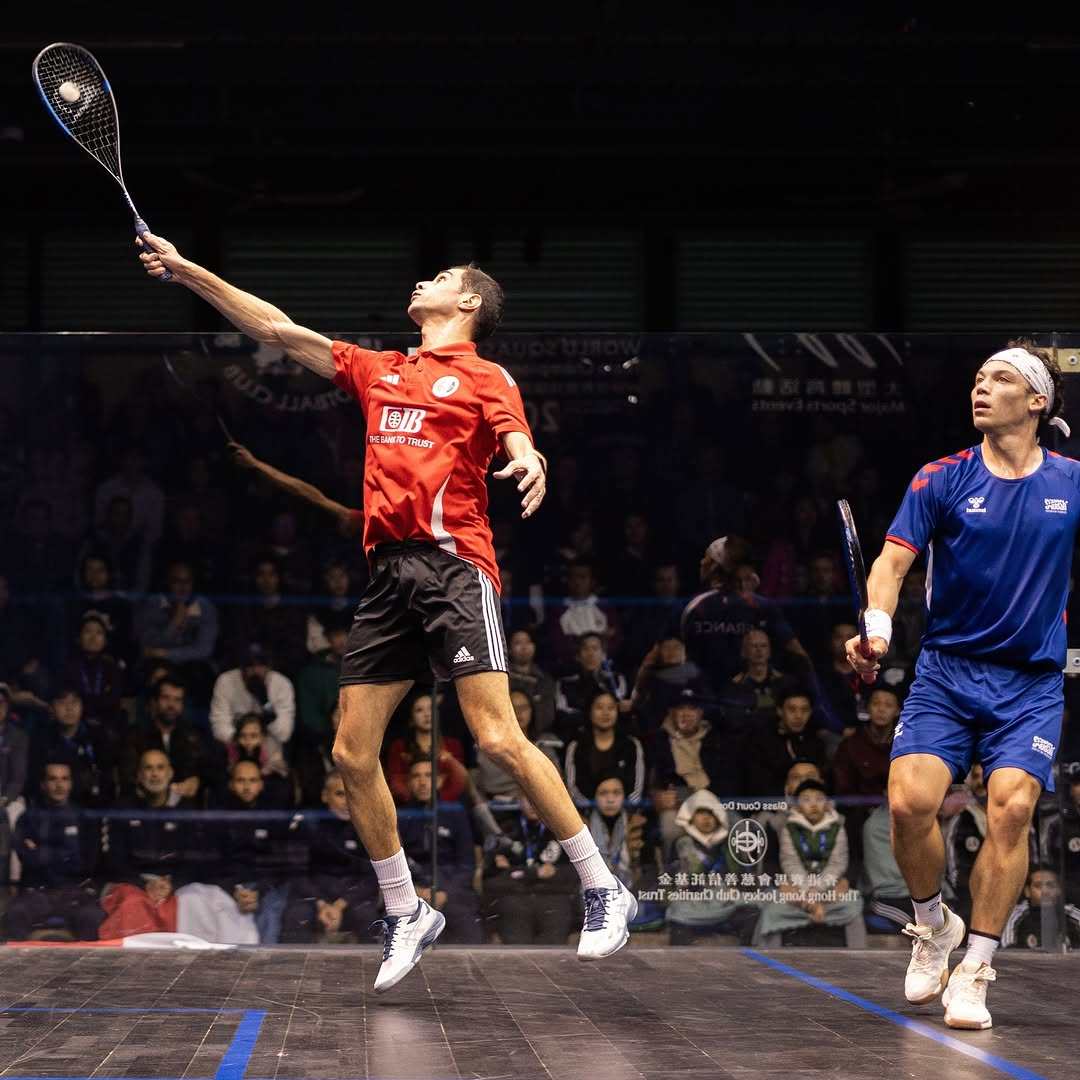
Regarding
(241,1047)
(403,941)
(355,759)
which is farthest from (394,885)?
(241,1047)

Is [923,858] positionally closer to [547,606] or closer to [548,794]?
[548,794]

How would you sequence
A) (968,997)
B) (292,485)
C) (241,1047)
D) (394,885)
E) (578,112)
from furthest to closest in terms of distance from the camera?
(578,112) < (292,485) < (394,885) < (968,997) < (241,1047)

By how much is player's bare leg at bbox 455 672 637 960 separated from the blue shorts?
877mm

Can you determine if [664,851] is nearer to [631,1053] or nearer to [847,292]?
[631,1053]

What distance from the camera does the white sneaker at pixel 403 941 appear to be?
5.05 meters

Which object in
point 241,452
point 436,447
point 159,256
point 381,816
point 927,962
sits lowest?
point 927,962

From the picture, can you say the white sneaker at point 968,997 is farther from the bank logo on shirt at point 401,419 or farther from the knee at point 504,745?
the bank logo on shirt at point 401,419

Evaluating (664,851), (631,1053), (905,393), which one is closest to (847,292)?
(905,393)

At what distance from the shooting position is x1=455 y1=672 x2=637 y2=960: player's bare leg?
4.84 m

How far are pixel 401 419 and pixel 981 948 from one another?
2.11m

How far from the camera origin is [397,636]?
5.04m

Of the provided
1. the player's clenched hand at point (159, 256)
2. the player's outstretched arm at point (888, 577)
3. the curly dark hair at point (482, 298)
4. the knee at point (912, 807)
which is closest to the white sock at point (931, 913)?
the knee at point (912, 807)

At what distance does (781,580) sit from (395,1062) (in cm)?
311

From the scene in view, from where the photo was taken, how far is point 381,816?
5098mm
